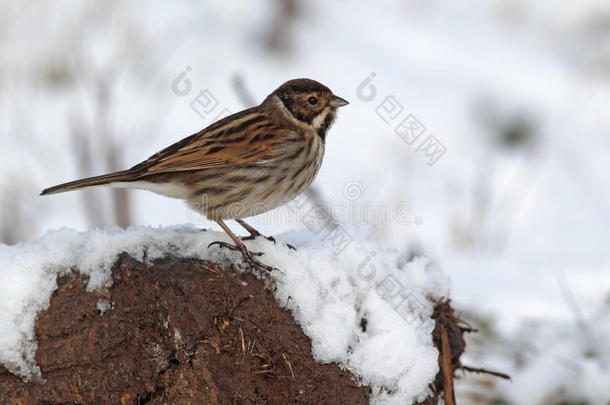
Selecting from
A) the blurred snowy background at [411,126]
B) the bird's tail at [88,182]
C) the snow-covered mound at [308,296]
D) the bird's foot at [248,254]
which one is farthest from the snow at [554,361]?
the bird's tail at [88,182]

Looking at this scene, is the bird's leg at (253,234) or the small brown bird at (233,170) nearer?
the bird's leg at (253,234)

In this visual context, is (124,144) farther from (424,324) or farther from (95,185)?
(424,324)

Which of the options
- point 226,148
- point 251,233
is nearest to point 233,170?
point 226,148

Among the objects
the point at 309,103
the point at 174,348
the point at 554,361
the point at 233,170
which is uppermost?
the point at 309,103

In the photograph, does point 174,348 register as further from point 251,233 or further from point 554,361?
point 554,361

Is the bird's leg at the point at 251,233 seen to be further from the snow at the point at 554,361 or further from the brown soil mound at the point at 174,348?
the snow at the point at 554,361

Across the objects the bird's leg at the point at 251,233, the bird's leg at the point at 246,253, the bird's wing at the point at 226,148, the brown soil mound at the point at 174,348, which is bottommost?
the brown soil mound at the point at 174,348
